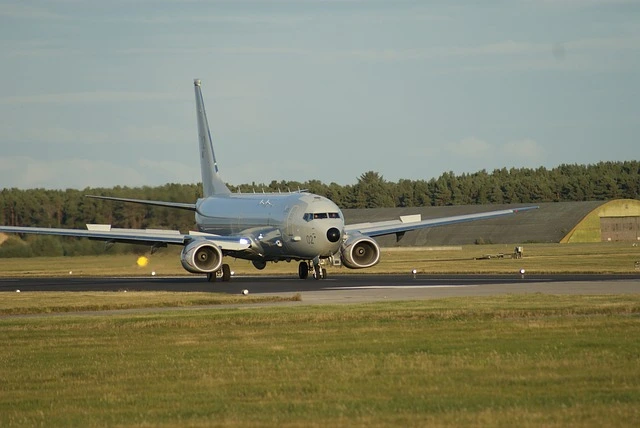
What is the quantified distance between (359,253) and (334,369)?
120 ft

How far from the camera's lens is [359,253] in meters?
56.9

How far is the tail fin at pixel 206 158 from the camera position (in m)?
71.9

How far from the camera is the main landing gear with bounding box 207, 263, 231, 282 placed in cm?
5572

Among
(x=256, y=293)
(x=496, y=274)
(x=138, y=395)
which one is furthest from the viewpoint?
(x=496, y=274)

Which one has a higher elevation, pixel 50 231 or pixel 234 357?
pixel 50 231

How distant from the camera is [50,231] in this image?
59312mm

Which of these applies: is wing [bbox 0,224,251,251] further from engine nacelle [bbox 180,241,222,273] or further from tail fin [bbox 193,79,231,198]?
tail fin [bbox 193,79,231,198]

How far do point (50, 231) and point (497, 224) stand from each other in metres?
67.1

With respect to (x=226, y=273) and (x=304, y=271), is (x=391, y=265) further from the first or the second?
(x=226, y=273)

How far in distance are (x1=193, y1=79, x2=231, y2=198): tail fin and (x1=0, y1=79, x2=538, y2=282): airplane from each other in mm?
8358

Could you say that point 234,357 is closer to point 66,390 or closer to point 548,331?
point 66,390

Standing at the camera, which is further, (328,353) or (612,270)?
(612,270)

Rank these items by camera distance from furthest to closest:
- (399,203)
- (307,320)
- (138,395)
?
(399,203), (307,320), (138,395)

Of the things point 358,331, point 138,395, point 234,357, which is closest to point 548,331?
point 358,331
